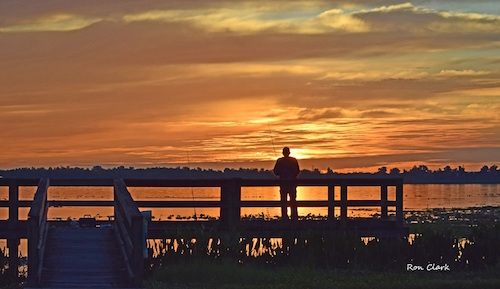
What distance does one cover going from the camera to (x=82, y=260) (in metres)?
18.9

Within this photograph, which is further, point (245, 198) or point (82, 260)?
point (245, 198)

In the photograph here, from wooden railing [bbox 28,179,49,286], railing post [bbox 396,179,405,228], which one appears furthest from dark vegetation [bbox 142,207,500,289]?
wooden railing [bbox 28,179,49,286]

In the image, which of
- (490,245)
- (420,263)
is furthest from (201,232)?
(490,245)

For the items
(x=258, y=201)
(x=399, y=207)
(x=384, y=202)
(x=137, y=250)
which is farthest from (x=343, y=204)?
(x=137, y=250)

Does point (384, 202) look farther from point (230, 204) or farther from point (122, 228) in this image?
point (122, 228)

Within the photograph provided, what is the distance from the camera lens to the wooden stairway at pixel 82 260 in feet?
57.5

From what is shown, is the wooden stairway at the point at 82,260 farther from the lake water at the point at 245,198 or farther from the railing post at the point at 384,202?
the railing post at the point at 384,202

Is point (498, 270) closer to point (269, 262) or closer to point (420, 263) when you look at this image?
point (420, 263)

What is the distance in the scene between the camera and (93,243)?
66.9 feet

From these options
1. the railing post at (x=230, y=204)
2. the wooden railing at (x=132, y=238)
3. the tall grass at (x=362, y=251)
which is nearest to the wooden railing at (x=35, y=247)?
the wooden railing at (x=132, y=238)

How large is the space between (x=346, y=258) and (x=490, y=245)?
10.7 feet

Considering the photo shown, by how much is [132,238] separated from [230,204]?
4862mm

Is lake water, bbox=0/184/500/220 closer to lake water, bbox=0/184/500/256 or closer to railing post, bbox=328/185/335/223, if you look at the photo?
lake water, bbox=0/184/500/256

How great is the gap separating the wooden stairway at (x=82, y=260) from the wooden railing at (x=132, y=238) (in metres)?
0.22
